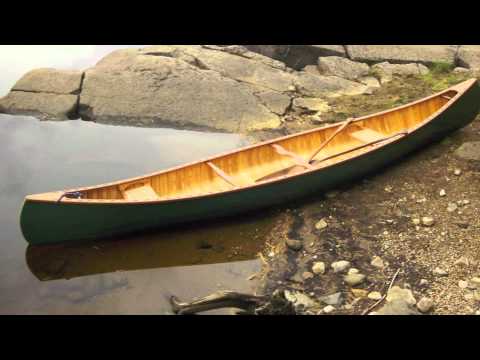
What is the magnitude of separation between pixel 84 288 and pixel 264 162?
3.51m

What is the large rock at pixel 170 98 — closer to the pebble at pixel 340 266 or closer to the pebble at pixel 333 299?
the pebble at pixel 340 266

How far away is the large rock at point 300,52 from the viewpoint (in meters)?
12.8

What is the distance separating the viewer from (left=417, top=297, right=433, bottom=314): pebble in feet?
17.0

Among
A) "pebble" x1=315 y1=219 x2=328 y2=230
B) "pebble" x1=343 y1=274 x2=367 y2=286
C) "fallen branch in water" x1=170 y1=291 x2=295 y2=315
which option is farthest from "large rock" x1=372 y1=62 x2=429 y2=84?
"fallen branch in water" x1=170 y1=291 x2=295 y2=315

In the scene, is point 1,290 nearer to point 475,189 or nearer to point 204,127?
point 204,127

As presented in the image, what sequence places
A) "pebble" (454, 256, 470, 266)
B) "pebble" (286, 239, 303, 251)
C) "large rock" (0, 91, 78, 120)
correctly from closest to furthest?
"pebble" (454, 256, 470, 266), "pebble" (286, 239, 303, 251), "large rock" (0, 91, 78, 120)

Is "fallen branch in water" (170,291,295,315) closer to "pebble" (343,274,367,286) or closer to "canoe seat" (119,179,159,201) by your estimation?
"pebble" (343,274,367,286)

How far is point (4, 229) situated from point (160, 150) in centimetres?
316

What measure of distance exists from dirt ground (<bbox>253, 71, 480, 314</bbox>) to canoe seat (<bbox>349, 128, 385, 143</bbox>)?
1.90 ft

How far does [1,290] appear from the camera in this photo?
5781 mm

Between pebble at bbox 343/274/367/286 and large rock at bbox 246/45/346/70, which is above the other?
large rock at bbox 246/45/346/70

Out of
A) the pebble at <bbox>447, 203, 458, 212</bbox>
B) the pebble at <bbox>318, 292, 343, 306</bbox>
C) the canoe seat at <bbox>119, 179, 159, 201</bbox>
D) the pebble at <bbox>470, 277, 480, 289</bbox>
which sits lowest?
the pebble at <bbox>318, 292, 343, 306</bbox>

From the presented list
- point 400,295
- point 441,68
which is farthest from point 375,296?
point 441,68

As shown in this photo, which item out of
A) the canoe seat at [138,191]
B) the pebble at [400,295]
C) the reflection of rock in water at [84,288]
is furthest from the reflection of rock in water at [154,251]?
the pebble at [400,295]
